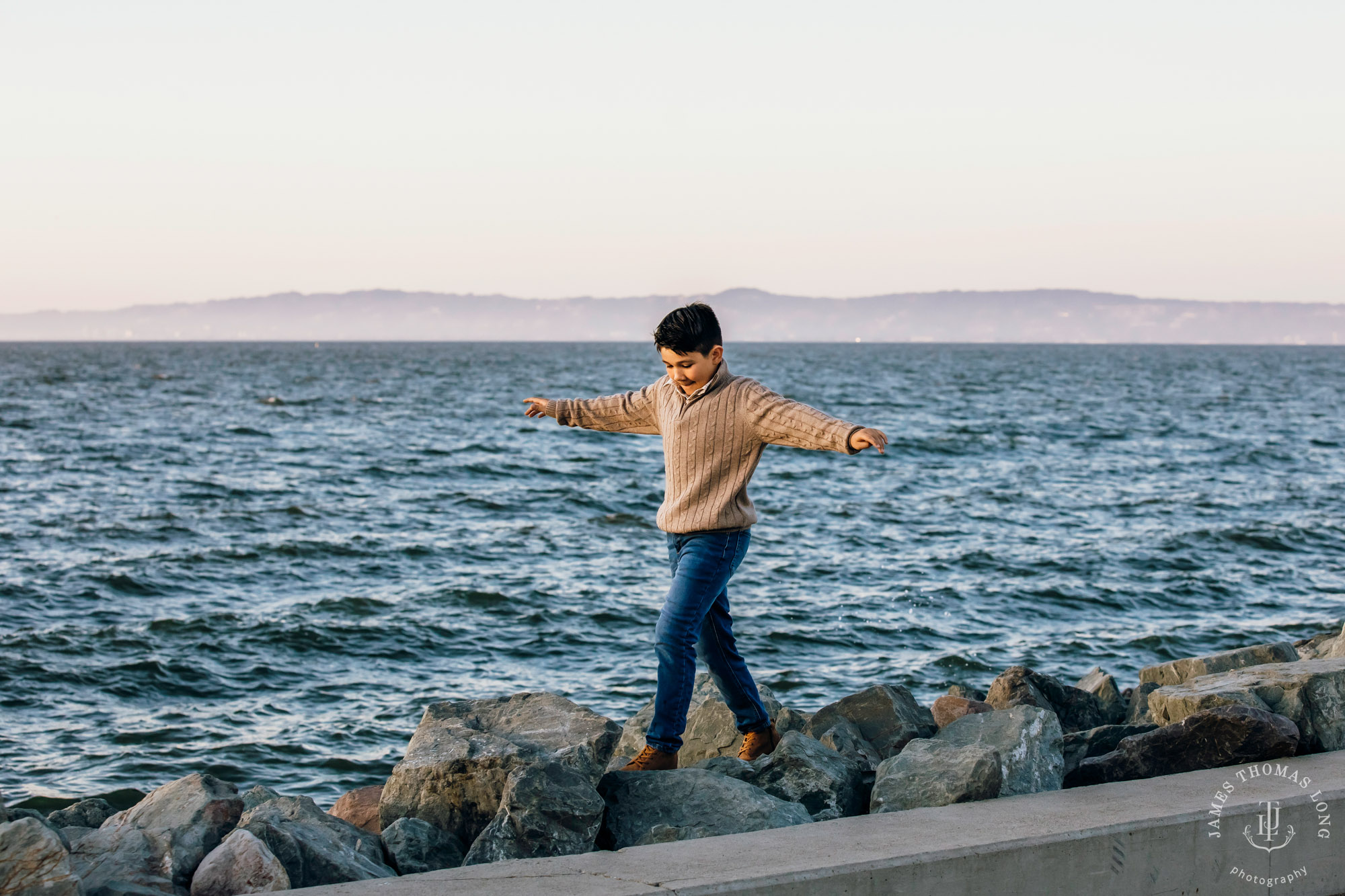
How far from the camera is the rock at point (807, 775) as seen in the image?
5.20 m

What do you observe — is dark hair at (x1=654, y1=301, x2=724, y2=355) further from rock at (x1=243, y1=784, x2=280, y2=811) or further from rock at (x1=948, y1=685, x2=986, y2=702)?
rock at (x1=948, y1=685, x2=986, y2=702)

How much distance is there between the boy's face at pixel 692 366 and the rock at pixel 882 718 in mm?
2237

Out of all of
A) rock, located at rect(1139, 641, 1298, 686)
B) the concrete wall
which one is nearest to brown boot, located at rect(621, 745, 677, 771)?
the concrete wall

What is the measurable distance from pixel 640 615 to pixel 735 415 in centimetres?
859

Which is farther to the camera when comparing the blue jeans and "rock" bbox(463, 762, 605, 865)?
the blue jeans

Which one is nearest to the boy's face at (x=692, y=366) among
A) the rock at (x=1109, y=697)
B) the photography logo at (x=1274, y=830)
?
the photography logo at (x=1274, y=830)

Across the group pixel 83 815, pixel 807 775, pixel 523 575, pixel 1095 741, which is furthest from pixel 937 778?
pixel 523 575

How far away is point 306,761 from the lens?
8.89m

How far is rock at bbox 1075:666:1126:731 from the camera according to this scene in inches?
287

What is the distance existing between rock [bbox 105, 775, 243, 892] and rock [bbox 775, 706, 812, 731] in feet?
8.96

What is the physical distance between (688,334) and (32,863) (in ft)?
9.63

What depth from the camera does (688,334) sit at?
498 cm

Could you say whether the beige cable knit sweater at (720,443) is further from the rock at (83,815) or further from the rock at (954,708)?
the rock at (83,815)

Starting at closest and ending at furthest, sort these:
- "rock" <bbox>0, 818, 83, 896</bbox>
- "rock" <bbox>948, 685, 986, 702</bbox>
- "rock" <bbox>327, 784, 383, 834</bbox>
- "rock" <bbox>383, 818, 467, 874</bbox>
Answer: "rock" <bbox>0, 818, 83, 896</bbox>, "rock" <bbox>383, 818, 467, 874</bbox>, "rock" <bbox>327, 784, 383, 834</bbox>, "rock" <bbox>948, 685, 986, 702</bbox>
